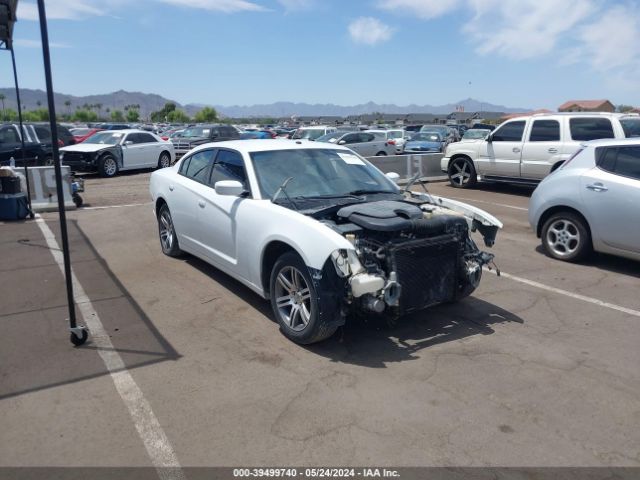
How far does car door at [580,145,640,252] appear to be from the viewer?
630cm

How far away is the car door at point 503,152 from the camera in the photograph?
42.0 ft

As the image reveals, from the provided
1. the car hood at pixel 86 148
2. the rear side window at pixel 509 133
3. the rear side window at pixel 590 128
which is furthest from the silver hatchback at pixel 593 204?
the car hood at pixel 86 148

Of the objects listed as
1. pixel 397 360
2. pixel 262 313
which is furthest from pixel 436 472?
pixel 262 313

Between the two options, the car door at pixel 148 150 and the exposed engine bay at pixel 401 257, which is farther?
the car door at pixel 148 150

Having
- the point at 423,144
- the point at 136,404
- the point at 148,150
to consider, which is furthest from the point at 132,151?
the point at 136,404

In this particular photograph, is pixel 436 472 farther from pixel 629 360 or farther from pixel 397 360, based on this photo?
pixel 629 360

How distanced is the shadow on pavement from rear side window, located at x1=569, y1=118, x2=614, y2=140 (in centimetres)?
1005

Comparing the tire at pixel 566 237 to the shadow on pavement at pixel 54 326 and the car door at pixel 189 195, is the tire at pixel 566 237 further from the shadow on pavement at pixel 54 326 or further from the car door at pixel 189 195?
the shadow on pavement at pixel 54 326

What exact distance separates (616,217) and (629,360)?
268cm

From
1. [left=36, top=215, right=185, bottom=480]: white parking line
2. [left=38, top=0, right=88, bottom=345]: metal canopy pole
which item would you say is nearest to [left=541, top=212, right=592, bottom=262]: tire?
[left=36, top=215, right=185, bottom=480]: white parking line

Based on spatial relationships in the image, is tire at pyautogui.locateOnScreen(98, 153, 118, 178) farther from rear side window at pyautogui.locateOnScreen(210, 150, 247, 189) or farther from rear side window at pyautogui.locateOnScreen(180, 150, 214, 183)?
rear side window at pyautogui.locateOnScreen(210, 150, 247, 189)

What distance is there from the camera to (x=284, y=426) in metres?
3.40

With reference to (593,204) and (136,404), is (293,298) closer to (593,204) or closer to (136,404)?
(136,404)

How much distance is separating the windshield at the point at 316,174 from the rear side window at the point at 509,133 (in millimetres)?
8100
